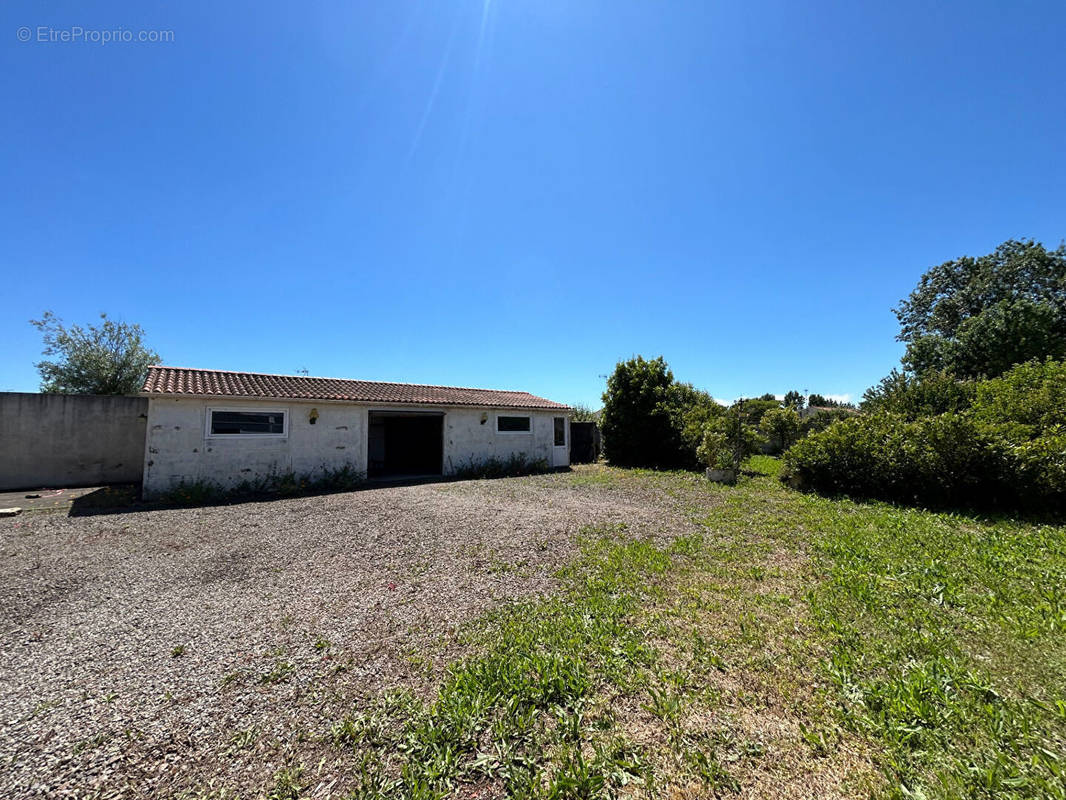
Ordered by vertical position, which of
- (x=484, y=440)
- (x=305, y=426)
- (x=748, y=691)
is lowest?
(x=748, y=691)

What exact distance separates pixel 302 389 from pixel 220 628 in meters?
9.59

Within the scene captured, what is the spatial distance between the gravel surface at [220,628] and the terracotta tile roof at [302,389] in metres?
3.48

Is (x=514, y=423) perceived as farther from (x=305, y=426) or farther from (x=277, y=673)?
(x=277, y=673)

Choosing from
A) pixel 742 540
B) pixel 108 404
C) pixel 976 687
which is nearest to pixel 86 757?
pixel 976 687

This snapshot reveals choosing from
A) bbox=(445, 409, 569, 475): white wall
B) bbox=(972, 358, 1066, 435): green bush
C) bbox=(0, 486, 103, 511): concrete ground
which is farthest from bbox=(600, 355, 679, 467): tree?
bbox=(0, 486, 103, 511): concrete ground

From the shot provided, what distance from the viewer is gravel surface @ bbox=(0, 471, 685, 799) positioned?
2.24 metres

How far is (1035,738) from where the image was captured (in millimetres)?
2227

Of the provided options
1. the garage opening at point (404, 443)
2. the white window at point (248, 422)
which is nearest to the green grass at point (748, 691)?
the white window at point (248, 422)

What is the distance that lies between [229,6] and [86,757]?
34.2ft

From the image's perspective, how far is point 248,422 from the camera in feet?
34.4

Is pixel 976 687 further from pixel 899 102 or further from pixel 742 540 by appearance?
pixel 899 102

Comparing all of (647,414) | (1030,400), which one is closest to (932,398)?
(1030,400)

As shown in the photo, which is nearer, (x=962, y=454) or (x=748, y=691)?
(x=748, y=691)

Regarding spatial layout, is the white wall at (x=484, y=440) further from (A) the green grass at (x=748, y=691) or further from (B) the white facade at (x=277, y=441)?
(A) the green grass at (x=748, y=691)
